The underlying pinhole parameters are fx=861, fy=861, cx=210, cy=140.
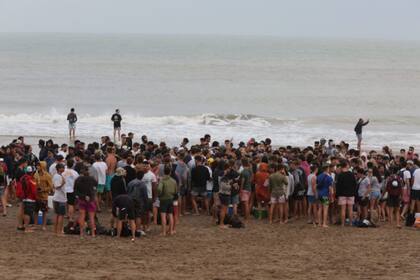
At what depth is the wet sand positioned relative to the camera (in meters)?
12.1

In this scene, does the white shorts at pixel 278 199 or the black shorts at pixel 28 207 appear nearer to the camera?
the black shorts at pixel 28 207

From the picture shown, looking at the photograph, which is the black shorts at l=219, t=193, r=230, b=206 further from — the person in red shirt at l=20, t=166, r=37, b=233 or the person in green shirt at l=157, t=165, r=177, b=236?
the person in red shirt at l=20, t=166, r=37, b=233

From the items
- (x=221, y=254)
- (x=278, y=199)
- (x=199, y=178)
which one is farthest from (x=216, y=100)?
(x=221, y=254)

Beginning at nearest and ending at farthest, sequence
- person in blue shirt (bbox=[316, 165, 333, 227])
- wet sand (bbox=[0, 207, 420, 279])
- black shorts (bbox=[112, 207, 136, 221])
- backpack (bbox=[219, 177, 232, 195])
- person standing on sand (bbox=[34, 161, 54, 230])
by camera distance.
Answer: wet sand (bbox=[0, 207, 420, 279]), black shorts (bbox=[112, 207, 136, 221]), person standing on sand (bbox=[34, 161, 54, 230]), backpack (bbox=[219, 177, 232, 195]), person in blue shirt (bbox=[316, 165, 333, 227])

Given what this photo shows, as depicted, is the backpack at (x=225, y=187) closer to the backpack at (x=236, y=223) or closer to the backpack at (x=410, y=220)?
the backpack at (x=236, y=223)

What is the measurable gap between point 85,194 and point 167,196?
1433 mm

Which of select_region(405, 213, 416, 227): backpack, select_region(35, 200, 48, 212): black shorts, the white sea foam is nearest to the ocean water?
the white sea foam

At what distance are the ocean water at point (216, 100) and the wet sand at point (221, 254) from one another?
20021mm

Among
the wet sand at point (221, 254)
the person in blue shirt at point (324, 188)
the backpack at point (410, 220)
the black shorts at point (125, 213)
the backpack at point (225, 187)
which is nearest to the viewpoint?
the wet sand at point (221, 254)

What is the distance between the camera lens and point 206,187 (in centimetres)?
1734

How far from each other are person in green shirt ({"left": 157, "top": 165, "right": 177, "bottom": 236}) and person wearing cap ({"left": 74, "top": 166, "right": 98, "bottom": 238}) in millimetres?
1177

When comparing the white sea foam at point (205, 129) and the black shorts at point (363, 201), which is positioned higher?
the white sea foam at point (205, 129)

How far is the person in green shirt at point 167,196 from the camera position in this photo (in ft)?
49.3

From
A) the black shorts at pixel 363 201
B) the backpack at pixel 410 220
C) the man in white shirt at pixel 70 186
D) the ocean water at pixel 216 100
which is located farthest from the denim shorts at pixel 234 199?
the ocean water at pixel 216 100
